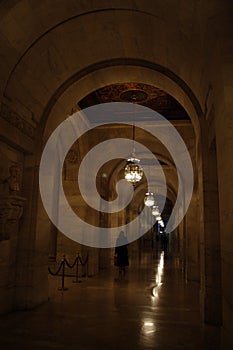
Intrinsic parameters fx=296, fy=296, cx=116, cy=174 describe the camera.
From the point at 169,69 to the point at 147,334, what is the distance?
5.16 metres

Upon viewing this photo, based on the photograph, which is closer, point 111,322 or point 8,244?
point 111,322

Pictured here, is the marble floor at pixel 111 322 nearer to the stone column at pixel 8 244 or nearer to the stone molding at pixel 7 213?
the stone column at pixel 8 244

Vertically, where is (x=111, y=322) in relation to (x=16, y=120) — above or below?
below

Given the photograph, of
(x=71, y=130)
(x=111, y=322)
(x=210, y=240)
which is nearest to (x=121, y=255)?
(x=71, y=130)

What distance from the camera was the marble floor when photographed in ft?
14.1

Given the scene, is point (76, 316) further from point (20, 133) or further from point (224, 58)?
point (224, 58)

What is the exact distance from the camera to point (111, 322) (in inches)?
209

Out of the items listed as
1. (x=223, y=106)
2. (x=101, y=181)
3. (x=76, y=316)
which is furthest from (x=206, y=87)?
(x=101, y=181)

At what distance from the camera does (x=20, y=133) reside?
20.2 feet

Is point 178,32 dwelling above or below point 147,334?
above

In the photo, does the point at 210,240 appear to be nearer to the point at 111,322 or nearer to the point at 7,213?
the point at 111,322

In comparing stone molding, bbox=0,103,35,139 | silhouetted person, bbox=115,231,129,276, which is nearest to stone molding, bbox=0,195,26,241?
stone molding, bbox=0,103,35,139

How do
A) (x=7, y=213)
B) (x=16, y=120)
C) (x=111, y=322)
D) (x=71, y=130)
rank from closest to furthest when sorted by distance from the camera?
1. (x=111, y=322)
2. (x=7, y=213)
3. (x=16, y=120)
4. (x=71, y=130)

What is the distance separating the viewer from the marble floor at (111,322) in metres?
4.29
